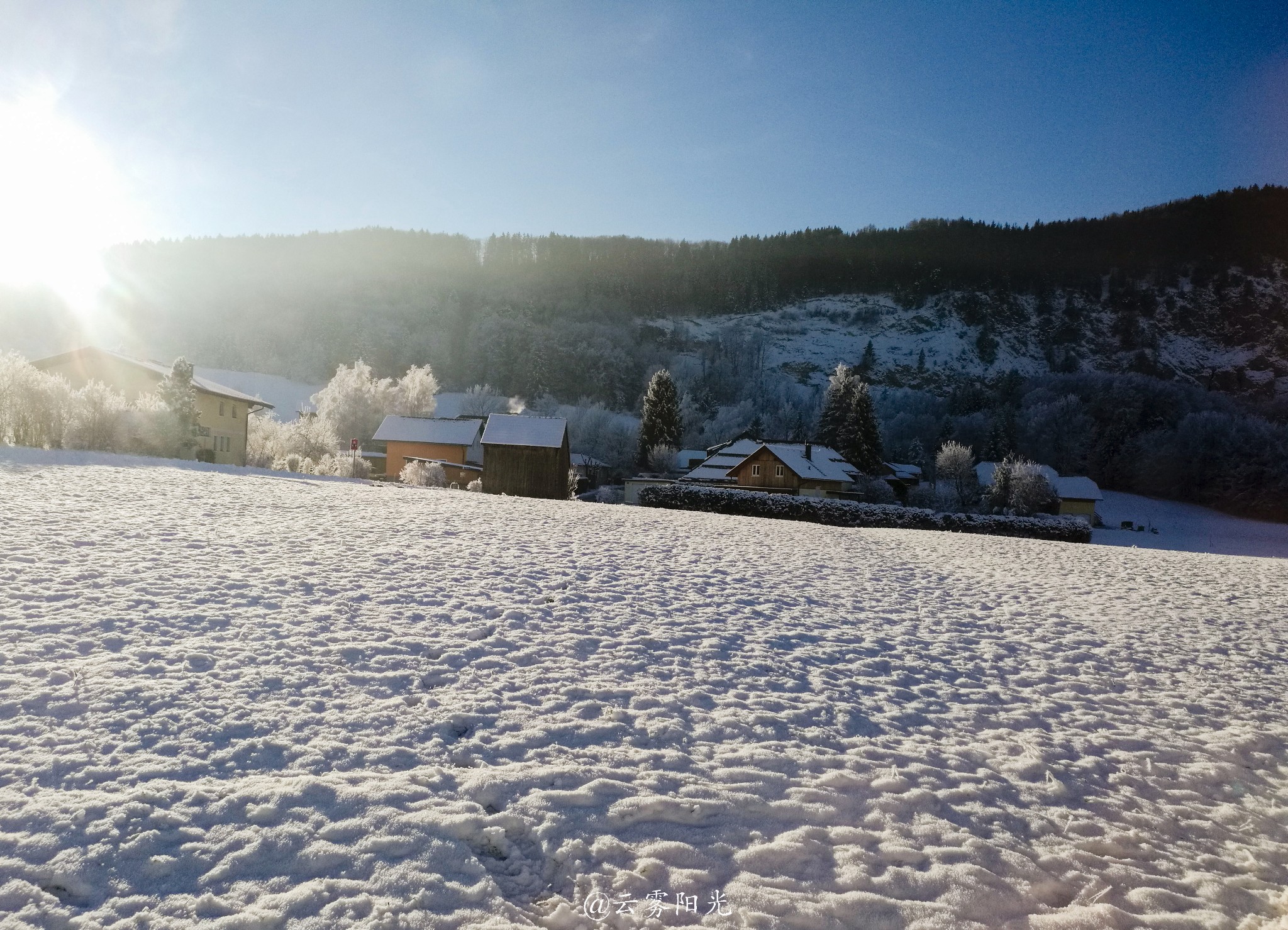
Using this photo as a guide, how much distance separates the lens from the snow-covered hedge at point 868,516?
3045cm

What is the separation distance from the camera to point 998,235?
142875mm

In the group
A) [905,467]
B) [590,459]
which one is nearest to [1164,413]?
[905,467]

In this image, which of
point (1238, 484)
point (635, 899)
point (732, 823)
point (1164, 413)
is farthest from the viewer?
point (1164, 413)

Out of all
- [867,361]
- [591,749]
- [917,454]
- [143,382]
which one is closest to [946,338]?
[867,361]

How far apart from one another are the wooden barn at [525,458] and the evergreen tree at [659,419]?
30193 mm

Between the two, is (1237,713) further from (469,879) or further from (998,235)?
(998,235)

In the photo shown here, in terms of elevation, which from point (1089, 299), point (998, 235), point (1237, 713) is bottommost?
point (1237, 713)

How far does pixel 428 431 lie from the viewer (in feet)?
187

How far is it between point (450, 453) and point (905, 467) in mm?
53588

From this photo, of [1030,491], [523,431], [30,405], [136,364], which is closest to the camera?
[30,405]

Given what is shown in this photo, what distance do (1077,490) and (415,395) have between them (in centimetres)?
6745

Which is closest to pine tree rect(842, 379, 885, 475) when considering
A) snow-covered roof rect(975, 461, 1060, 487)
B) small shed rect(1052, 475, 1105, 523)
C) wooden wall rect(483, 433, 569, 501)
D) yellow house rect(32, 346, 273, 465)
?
snow-covered roof rect(975, 461, 1060, 487)

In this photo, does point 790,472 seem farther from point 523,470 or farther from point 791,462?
point 523,470

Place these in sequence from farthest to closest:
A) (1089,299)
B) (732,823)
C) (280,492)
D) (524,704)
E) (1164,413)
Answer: (1089,299) → (1164,413) → (280,492) → (524,704) → (732,823)
